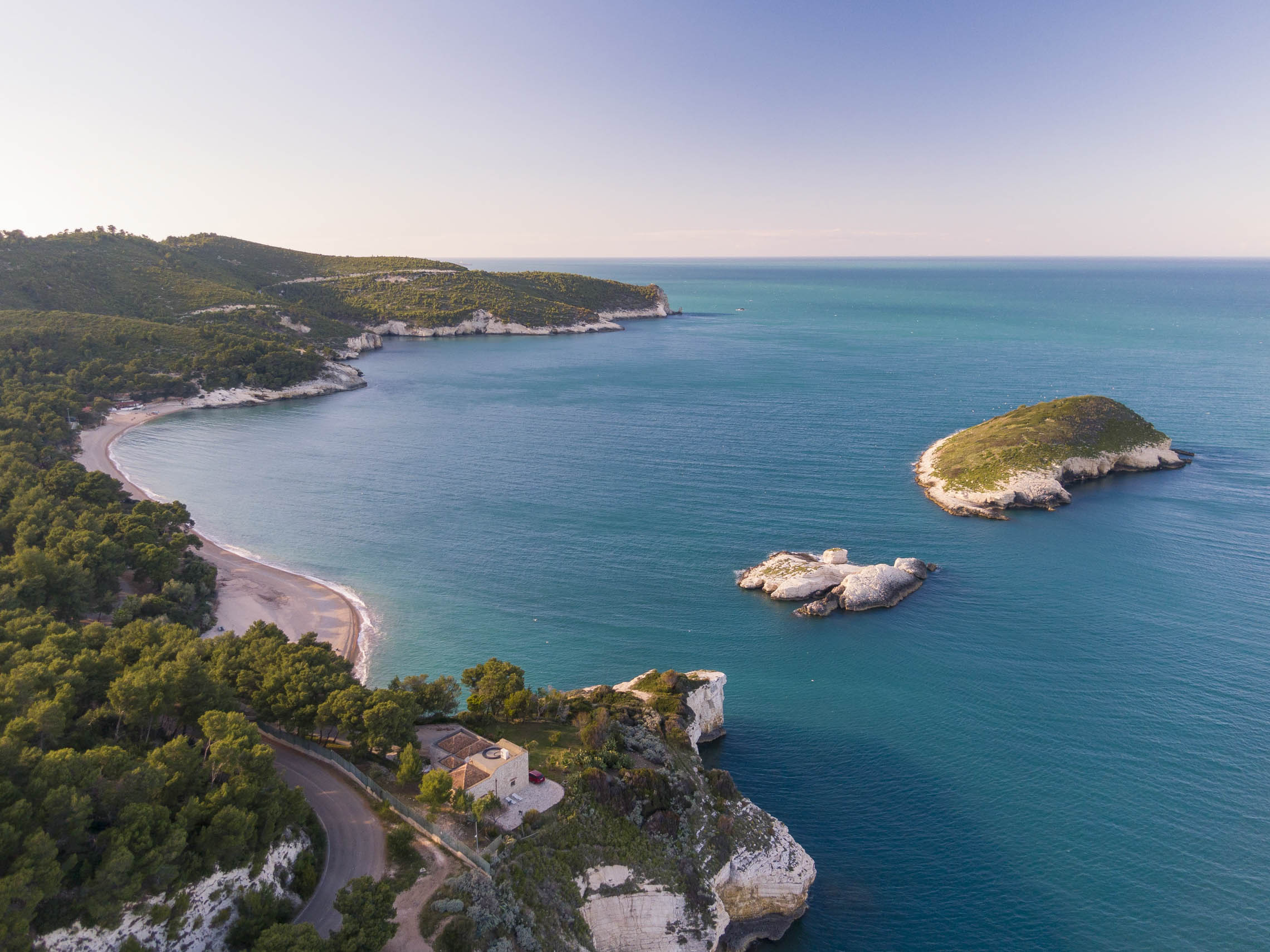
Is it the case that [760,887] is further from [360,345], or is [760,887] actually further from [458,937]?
[360,345]

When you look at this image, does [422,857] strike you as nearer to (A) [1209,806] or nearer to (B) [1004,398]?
(A) [1209,806]

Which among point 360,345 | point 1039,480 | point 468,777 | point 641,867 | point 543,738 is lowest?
point 641,867

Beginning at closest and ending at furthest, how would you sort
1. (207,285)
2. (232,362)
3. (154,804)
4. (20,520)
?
1. (154,804)
2. (20,520)
3. (232,362)
4. (207,285)

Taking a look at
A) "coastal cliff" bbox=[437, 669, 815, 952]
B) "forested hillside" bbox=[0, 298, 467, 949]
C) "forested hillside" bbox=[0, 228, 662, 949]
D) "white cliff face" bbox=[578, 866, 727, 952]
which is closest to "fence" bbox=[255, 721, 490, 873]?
"forested hillside" bbox=[0, 228, 662, 949]

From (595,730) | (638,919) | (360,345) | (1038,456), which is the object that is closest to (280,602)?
(595,730)

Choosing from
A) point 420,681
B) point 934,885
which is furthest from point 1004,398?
point 420,681

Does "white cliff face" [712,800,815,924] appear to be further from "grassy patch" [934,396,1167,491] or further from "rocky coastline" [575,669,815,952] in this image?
"grassy patch" [934,396,1167,491]
